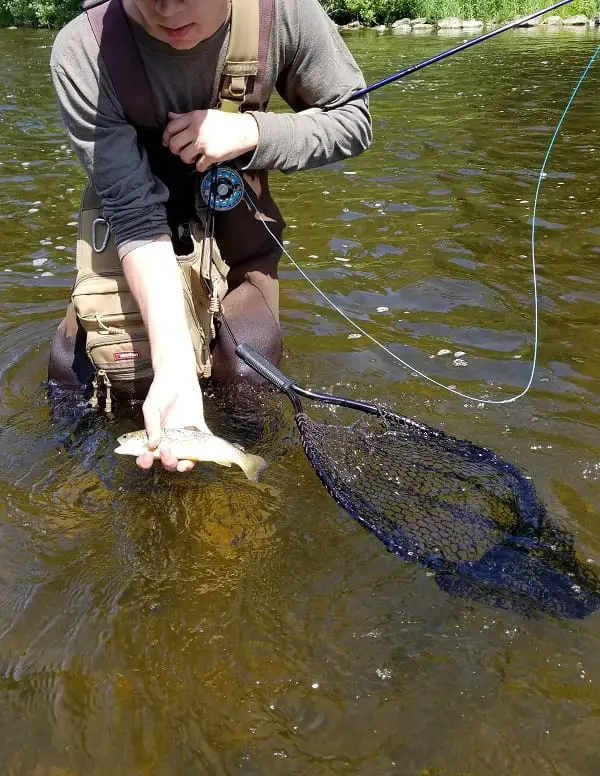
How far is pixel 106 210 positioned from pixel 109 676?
6.28ft

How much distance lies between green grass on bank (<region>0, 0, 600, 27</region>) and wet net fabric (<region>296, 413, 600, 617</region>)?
31310mm

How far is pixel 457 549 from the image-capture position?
2707 mm

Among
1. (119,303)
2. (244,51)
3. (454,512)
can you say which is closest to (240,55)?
(244,51)

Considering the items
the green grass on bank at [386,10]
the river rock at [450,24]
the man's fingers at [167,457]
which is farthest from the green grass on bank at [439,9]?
the man's fingers at [167,457]

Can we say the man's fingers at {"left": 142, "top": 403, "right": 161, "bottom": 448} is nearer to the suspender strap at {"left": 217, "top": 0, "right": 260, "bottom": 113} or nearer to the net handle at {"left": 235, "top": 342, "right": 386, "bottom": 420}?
the net handle at {"left": 235, "top": 342, "right": 386, "bottom": 420}

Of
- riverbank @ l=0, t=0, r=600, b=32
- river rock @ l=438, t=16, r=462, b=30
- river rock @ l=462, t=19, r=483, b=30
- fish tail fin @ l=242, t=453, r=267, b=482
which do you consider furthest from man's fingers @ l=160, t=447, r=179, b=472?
river rock @ l=462, t=19, r=483, b=30

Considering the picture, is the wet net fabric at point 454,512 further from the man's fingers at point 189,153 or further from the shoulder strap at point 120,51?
the shoulder strap at point 120,51

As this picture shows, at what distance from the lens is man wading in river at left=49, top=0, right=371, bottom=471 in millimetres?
3049

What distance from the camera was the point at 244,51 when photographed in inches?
126

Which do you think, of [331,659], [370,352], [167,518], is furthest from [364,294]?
[331,659]

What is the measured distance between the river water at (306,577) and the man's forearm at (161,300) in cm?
67

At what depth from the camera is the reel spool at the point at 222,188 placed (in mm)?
3389

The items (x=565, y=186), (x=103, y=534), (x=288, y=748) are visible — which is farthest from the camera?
(x=565, y=186)

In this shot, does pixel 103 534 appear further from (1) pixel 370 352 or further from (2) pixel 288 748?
(1) pixel 370 352
